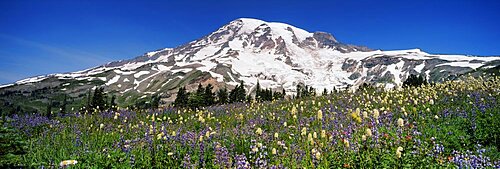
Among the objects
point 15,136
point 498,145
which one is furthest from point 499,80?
point 15,136

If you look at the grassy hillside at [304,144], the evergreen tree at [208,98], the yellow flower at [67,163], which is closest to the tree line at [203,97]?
the evergreen tree at [208,98]

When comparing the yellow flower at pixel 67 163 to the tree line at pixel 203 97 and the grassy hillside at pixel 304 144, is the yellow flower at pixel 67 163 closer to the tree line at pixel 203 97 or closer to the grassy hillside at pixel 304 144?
the grassy hillside at pixel 304 144

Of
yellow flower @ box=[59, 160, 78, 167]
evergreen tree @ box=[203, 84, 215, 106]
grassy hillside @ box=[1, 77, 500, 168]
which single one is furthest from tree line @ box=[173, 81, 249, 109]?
yellow flower @ box=[59, 160, 78, 167]

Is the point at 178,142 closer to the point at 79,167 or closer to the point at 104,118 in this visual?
the point at 79,167

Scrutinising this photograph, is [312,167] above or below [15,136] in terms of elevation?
below

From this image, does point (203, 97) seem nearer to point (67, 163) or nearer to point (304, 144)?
point (67, 163)

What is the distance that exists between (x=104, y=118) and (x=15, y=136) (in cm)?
817

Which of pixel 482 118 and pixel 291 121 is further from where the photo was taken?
pixel 291 121

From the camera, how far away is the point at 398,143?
20.0ft

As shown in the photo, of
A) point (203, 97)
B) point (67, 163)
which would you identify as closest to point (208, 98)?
point (203, 97)

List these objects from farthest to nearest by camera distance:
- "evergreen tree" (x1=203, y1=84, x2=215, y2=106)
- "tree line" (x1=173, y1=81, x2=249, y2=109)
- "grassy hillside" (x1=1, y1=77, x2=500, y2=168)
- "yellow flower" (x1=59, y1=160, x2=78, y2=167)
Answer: "evergreen tree" (x1=203, y1=84, x2=215, y2=106), "tree line" (x1=173, y1=81, x2=249, y2=109), "yellow flower" (x1=59, y1=160, x2=78, y2=167), "grassy hillside" (x1=1, y1=77, x2=500, y2=168)

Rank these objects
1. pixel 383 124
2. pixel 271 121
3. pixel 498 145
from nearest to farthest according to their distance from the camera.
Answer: pixel 498 145
pixel 383 124
pixel 271 121

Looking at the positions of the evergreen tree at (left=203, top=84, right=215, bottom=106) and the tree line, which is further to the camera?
the evergreen tree at (left=203, top=84, right=215, bottom=106)

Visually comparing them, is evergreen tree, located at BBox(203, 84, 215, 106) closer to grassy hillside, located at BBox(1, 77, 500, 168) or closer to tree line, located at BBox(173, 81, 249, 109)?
tree line, located at BBox(173, 81, 249, 109)
